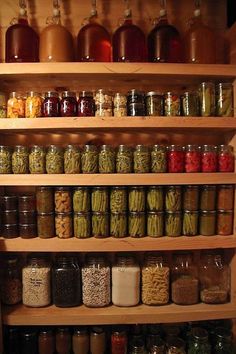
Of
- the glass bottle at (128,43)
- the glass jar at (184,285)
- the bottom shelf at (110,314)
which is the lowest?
the bottom shelf at (110,314)

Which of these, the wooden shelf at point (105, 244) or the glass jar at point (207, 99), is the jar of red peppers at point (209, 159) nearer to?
the glass jar at point (207, 99)

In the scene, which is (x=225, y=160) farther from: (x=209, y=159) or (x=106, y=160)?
(x=106, y=160)

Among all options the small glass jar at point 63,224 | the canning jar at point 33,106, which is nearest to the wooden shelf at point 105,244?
the small glass jar at point 63,224

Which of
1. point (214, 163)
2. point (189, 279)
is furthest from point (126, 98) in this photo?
point (189, 279)

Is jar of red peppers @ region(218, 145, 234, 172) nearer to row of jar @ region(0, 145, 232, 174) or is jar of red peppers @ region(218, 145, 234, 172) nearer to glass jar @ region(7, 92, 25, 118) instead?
row of jar @ region(0, 145, 232, 174)

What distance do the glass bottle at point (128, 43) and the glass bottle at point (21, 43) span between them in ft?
1.23

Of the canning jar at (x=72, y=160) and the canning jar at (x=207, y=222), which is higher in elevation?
the canning jar at (x=72, y=160)

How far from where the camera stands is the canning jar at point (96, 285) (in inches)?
52.2

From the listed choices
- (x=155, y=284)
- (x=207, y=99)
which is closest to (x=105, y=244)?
(x=155, y=284)

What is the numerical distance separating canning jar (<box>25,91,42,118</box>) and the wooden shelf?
21.9 inches

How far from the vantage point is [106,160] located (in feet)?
4.22

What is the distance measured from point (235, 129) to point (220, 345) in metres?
1.00

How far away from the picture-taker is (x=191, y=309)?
4.38 ft

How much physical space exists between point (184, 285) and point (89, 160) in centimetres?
72
